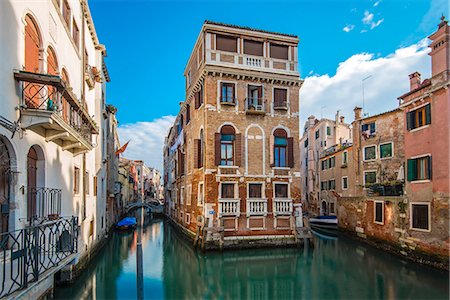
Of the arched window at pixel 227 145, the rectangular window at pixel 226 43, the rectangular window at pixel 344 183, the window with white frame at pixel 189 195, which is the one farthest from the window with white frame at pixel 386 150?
the window with white frame at pixel 189 195

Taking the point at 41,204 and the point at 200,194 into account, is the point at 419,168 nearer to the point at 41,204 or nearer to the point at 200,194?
the point at 200,194

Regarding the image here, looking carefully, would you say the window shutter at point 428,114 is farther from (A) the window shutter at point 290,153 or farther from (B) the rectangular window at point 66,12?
(B) the rectangular window at point 66,12

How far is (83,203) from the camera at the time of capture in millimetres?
12414

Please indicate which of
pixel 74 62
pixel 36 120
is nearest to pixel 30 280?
pixel 36 120

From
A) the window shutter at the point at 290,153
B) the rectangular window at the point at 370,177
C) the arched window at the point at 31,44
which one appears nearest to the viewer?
the arched window at the point at 31,44

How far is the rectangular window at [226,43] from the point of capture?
682 inches

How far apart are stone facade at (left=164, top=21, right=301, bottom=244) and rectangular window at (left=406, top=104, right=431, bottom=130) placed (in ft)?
19.0

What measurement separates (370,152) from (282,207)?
8569 mm

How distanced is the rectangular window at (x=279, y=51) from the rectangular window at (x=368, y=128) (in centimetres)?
803

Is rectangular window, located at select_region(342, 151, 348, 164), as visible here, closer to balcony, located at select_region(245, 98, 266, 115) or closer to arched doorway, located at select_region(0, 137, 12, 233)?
balcony, located at select_region(245, 98, 266, 115)

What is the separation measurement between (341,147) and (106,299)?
71.1ft

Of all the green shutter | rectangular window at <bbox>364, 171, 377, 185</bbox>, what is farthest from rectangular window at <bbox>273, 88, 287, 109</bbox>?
rectangular window at <bbox>364, 171, 377, 185</bbox>

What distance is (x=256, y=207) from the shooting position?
56.1ft

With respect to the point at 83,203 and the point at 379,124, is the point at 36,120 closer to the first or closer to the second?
the point at 83,203
